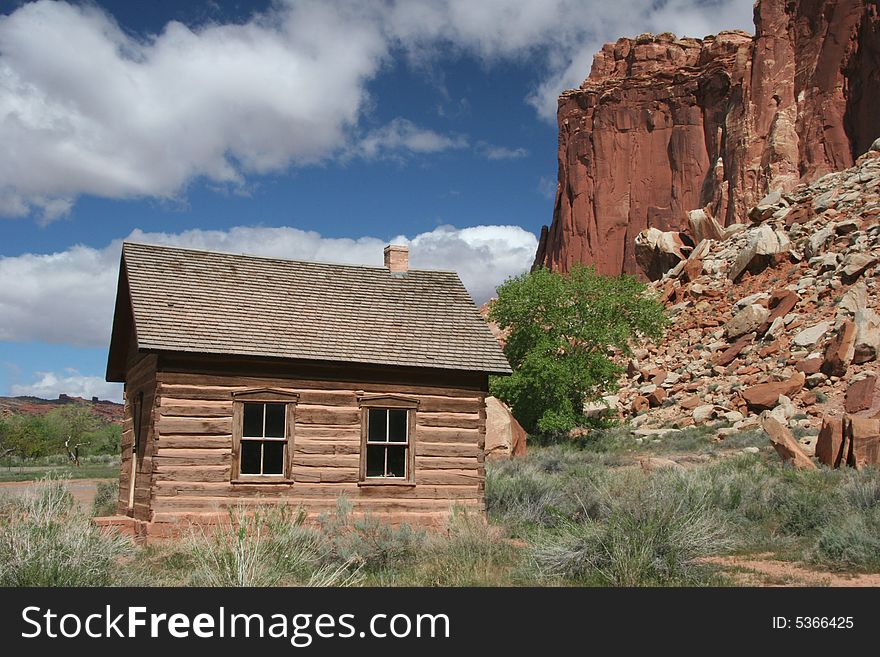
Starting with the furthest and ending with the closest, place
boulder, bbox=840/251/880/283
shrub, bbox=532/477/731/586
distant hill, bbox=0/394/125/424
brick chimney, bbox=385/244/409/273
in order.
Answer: distant hill, bbox=0/394/125/424, boulder, bbox=840/251/880/283, brick chimney, bbox=385/244/409/273, shrub, bbox=532/477/731/586

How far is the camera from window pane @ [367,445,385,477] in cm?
1405

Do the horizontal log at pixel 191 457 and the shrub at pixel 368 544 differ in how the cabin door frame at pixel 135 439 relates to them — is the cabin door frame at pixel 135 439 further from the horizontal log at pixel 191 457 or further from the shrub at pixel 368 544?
the shrub at pixel 368 544

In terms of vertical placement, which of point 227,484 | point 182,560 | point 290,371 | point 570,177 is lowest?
point 182,560

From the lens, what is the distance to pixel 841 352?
2847 centimetres

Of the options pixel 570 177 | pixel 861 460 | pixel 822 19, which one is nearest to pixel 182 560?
pixel 861 460

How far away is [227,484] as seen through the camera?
12953mm

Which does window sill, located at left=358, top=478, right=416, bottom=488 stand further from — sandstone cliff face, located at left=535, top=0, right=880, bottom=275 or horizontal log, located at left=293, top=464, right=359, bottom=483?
sandstone cliff face, located at left=535, top=0, right=880, bottom=275

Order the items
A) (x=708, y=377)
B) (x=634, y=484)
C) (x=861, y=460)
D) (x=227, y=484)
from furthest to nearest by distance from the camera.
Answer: (x=708, y=377) → (x=861, y=460) → (x=227, y=484) → (x=634, y=484)

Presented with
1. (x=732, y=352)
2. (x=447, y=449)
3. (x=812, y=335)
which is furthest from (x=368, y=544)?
(x=732, y=352)

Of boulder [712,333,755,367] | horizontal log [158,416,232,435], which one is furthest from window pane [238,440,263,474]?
boulder [712,333,755,367]

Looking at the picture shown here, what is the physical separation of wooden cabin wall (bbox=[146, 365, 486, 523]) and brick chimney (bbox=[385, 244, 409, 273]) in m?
3.25

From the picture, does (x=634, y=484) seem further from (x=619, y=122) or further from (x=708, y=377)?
(x=619, y=122)

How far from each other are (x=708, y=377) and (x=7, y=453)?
38.6 metres

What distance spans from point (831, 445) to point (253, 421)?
12.3 metres
